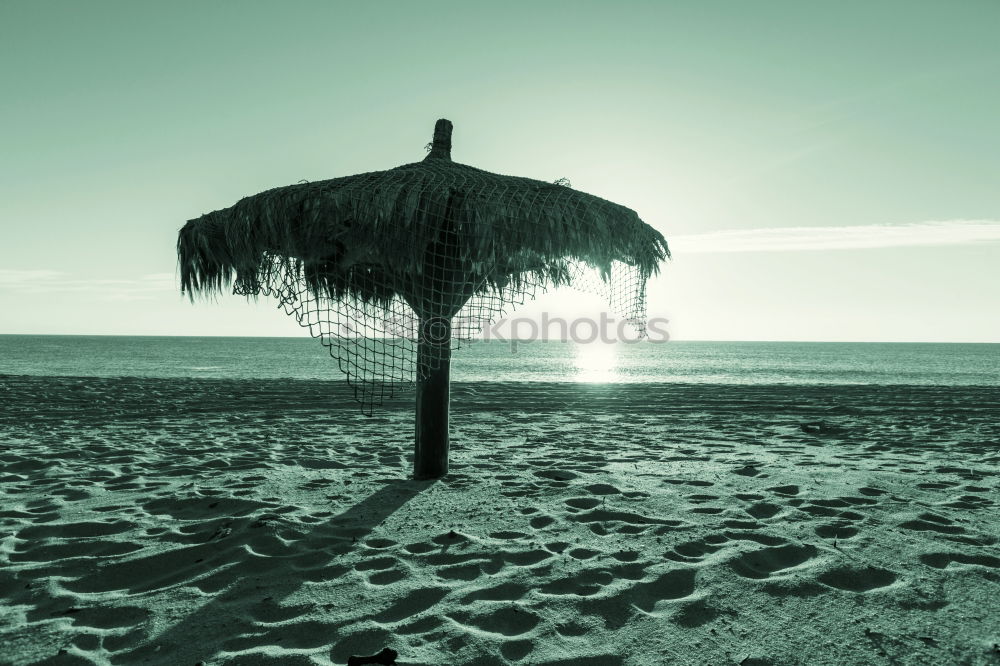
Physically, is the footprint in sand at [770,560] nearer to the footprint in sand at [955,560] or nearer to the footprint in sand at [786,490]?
the footprint in sand at [955,560]

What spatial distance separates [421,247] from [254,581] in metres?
2.42

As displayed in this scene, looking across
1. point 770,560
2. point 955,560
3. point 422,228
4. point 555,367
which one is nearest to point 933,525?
point 955,560

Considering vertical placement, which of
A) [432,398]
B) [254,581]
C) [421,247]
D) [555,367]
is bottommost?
[555,367]

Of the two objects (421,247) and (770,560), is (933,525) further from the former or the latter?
(421,247)

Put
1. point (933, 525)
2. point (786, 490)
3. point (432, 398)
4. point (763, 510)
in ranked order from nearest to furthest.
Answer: point (933, 525) < point (763, 510) < point (786, 490) < point (432, 398)

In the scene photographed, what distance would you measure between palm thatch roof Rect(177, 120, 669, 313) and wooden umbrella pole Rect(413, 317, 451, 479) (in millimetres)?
267

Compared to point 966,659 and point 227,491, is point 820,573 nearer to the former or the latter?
point 966,659

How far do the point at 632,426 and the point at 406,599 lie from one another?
6189 mm

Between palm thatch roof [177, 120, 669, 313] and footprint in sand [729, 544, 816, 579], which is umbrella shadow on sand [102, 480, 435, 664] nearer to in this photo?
palm thatch roof [177, 120, 669, 313]

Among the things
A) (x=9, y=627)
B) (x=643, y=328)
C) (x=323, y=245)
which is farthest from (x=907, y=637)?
(x=323, y=245)

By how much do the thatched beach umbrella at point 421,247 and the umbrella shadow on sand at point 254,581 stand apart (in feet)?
3.54

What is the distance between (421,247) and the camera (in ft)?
13.6

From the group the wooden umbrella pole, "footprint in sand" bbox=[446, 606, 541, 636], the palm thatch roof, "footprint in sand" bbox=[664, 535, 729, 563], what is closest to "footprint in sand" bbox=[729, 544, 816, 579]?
"footprint in sand" bbox=[664, 535, 729, 563]

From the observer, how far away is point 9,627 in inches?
90.4
